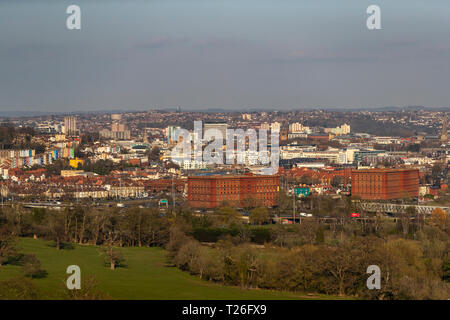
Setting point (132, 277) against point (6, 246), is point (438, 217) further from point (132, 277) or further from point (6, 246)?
point (6, 246)

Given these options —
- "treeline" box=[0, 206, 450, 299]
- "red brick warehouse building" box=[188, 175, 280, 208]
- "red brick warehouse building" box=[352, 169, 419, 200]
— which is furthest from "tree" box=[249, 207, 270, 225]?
"red brick warehouse building" box=[352, 169, 419, 200]

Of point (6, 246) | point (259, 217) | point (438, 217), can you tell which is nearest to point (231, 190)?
point (259, 217)

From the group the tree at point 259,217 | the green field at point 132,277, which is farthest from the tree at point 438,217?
the green field at point 132,277

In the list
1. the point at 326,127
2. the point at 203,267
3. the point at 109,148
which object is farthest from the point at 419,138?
the point at 203,267

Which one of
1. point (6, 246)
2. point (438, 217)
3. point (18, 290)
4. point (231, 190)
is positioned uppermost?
point (18, 290)
